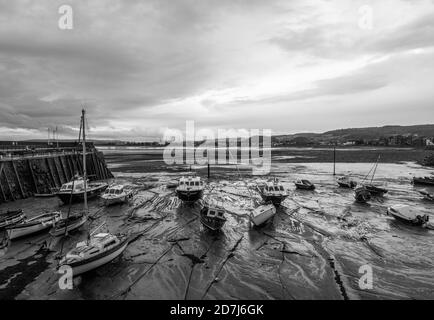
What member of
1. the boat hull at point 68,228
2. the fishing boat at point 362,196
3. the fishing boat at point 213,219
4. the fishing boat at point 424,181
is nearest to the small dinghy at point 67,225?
the boat hull at point 68,228

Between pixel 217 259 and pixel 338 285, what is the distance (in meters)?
7.84

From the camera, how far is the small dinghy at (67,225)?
22.2 meters

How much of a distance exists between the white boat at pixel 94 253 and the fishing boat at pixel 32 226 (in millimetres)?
7937

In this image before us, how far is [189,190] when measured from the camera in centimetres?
3328

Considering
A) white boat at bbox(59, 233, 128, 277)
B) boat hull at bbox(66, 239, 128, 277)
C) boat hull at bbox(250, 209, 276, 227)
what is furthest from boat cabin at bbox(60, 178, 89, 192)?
boat hull at bbox(250, 209, 276, 227)

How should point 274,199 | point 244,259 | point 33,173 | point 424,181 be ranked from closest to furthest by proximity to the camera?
point 244,259
point 274,199
point 33,173
point 424,181

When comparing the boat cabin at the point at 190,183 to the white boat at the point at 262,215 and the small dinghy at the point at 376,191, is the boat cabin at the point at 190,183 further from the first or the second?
the small dinghy at the point at 376,191

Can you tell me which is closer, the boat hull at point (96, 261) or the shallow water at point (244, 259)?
the shallow water at point (244, 259)

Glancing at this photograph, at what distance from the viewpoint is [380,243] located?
2125 centimetres

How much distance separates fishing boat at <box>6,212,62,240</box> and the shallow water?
0.70m

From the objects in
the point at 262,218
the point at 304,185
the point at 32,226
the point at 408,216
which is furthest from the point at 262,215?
the point at 304,185

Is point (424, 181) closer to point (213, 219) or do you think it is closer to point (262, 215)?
point (262, 215)

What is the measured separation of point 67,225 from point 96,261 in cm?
819
